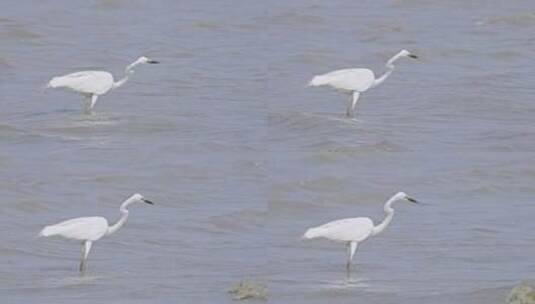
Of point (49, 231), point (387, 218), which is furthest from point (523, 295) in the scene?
point (49, 231)

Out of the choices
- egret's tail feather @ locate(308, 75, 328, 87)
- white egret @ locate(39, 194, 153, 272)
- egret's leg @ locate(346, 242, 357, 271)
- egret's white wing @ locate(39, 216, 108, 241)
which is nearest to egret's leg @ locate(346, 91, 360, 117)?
egret's tail feather @ locate(308, 75, 328, 87)

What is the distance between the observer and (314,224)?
14398 mm

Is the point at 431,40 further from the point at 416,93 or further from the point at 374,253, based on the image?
the point at 374,253

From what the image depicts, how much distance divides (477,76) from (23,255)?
25.2 ft

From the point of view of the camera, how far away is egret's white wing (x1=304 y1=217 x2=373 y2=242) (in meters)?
13.0

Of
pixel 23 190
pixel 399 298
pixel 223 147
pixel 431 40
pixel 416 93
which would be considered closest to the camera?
pixel 399 298

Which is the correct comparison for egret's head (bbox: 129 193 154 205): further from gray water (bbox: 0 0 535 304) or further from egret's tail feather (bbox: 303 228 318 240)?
egret's tail feather (bbox: 303 228 318 240)

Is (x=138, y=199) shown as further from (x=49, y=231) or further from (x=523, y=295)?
(x=523, y=295)

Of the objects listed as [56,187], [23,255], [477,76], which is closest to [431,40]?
[477,76]

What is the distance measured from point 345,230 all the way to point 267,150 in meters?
3.44

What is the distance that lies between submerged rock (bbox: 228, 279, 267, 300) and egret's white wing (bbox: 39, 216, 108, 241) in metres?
2.45

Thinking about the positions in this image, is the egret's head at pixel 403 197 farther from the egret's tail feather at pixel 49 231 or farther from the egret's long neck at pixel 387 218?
the egret's tail feather at pixel 49 231

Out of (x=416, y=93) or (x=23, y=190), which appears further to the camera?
(x=416, y=93)

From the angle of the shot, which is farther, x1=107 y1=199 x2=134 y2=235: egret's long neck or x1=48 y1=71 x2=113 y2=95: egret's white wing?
x1=48 y1=71 x2=113 y2=95: egret's white wing
